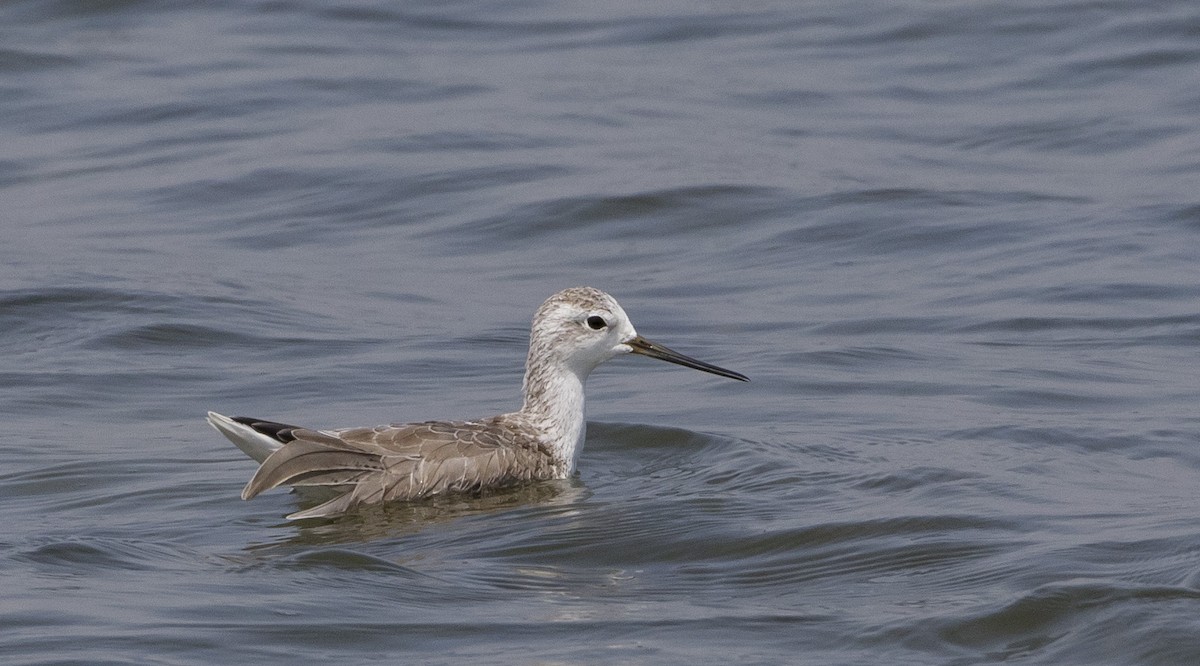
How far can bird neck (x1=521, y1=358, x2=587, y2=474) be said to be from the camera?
10648mm

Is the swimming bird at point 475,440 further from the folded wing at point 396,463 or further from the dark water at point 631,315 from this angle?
the dark water at point 631,315

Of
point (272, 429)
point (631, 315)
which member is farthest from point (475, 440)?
point (631, 315)

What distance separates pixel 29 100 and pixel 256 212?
5586 mm

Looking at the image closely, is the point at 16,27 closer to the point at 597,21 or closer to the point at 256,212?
the point at 597,21

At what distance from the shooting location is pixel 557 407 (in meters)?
10.7

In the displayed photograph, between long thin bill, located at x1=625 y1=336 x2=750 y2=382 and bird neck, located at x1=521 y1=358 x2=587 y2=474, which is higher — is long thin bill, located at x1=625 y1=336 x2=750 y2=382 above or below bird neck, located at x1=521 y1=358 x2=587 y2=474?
above

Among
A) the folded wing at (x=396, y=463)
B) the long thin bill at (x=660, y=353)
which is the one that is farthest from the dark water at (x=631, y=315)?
the long thin bill at (x=660, y=353)

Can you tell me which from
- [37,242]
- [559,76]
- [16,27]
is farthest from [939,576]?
[16,27]

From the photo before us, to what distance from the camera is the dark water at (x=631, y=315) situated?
7.89 meters

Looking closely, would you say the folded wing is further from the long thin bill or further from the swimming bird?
the long thin bill

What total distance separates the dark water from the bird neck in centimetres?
22

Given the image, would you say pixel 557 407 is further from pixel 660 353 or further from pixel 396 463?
pixel 396 463

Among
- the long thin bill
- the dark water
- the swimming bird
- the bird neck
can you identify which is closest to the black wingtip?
the swimming bird

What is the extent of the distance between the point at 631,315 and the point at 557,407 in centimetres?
351
